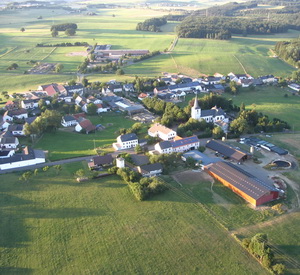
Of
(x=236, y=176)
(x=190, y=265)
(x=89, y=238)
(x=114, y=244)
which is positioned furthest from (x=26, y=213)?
(x=236, y=176)

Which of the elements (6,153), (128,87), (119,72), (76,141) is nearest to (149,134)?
(76,141)

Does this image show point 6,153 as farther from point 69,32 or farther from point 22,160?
point 69,32

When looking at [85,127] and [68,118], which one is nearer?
[85,127]

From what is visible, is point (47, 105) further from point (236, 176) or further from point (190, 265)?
point (190, 265)

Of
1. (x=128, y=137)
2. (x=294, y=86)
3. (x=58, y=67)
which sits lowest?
(x=294, y=86)

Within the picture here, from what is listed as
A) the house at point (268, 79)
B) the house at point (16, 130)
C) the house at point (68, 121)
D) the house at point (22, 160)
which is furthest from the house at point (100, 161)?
the house at point (268, 79)

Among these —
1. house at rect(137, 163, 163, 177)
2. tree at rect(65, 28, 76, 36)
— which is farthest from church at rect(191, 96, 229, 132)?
tree at rect(65, 28, 76, 36)

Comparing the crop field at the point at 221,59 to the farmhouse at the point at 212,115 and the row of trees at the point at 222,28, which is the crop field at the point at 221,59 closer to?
the row of trees at the point at 222,28
